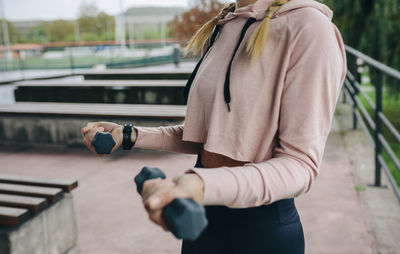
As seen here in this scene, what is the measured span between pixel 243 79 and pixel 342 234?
2.38 meters

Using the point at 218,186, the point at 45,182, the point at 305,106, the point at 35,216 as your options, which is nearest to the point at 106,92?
the point at 45,182

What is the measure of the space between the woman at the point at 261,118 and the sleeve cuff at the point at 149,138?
6.6 inches

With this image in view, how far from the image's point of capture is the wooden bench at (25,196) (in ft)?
7.55

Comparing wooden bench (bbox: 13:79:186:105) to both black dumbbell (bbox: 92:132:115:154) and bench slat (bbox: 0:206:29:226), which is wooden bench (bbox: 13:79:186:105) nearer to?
bench slat (bbox: 0:206:29:226)

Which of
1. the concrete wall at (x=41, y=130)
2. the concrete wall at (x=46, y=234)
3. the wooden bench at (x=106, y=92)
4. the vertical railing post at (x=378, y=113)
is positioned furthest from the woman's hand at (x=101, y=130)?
the wooden bench at (x=106, y=92)

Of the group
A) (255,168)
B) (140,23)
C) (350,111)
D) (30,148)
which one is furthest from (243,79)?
(140,23)

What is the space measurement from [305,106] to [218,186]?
1.06 feet

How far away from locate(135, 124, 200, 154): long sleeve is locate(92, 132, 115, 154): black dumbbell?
5.2 inches

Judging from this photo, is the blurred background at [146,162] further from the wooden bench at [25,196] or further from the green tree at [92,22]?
the green tree at [92,22]

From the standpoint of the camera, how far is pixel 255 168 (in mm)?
912

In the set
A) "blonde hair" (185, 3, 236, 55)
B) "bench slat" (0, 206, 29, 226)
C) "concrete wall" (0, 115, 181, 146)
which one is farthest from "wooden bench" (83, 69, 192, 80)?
"blonde hair" (185, 3, 236, 55)

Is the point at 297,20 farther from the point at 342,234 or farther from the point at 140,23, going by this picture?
the point at 140,23

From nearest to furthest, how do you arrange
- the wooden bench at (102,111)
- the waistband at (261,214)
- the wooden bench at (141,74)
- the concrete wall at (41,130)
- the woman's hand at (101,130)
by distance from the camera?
1. the waistband at (261,214)
2. the woman's hand at (101,130)
3. the wooden bench at (102,111)
4. the concrete wall at (41,130)
5. the wooden bench at (141,74)

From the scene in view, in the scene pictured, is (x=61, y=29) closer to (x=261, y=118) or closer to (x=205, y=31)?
(x=205, y=31)
